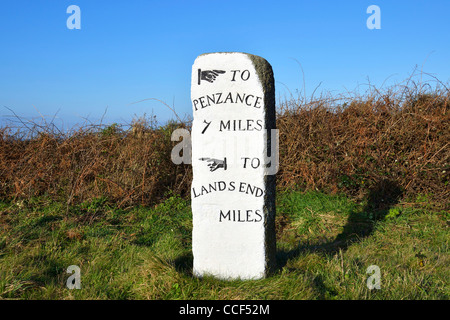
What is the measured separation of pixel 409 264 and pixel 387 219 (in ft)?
4.28

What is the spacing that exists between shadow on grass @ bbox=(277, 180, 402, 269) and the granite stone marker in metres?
0.54

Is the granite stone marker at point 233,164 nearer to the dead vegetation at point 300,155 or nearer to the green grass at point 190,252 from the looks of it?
the green grass at point 190,252

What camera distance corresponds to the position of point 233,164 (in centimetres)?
343

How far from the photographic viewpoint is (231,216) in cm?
349

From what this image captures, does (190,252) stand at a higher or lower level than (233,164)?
lower

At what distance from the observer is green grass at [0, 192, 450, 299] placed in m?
3.25

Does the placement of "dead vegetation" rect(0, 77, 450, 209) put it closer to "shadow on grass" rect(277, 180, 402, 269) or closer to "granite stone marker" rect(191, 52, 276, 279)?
"shadow on grass" rect(277, 180, 402, 269)

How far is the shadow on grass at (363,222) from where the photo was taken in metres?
4.25

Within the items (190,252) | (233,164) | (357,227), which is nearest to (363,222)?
(357,227)

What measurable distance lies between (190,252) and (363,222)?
259 centimetres

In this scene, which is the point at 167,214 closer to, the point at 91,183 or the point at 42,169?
the point at 91,183

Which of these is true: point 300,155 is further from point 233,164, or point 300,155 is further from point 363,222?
point 233,164

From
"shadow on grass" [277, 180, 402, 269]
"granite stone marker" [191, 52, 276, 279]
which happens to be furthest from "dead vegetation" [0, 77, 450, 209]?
"granite stone marker" [191, 52, 276, 279]
